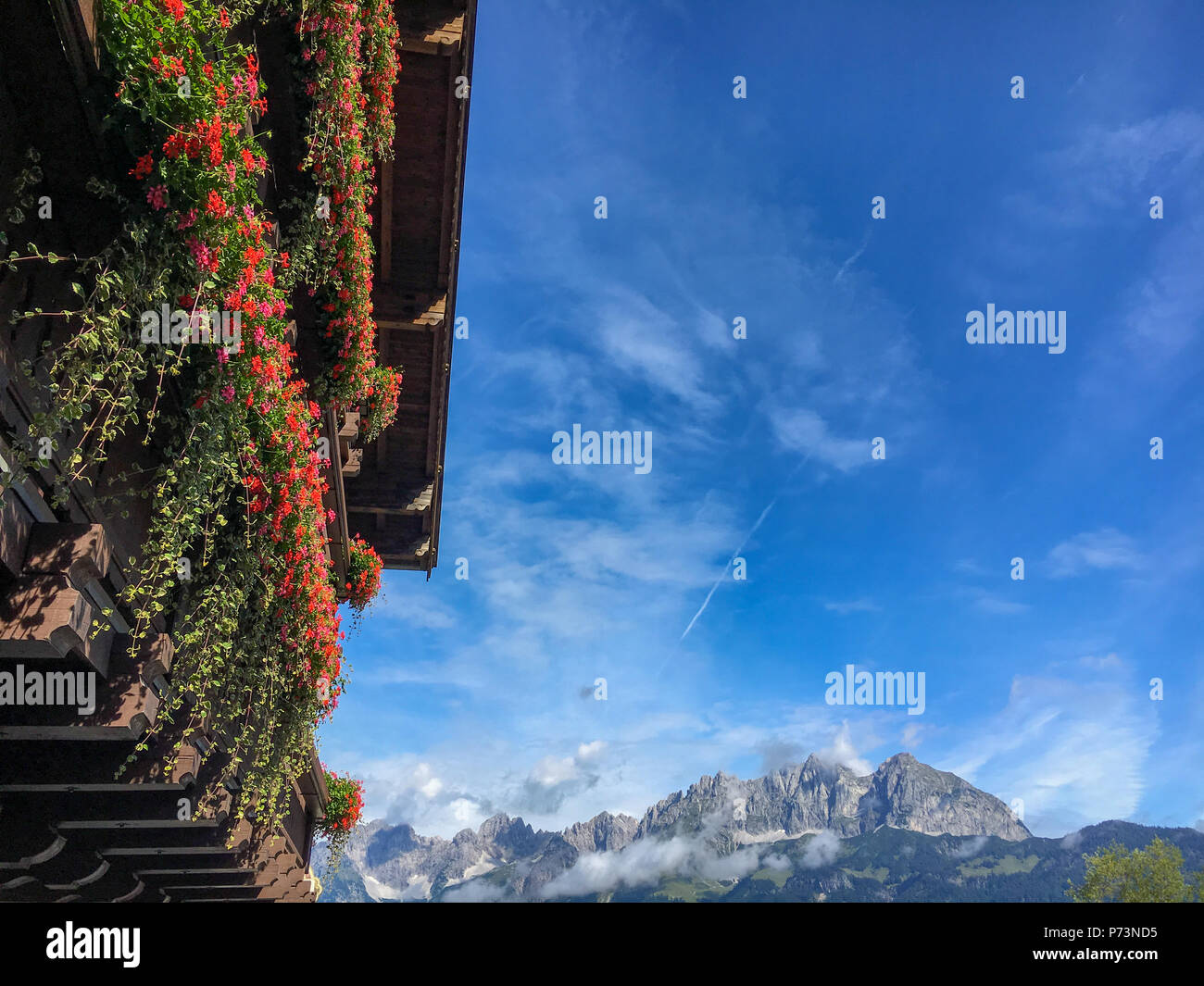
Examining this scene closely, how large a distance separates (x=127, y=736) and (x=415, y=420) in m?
9.70

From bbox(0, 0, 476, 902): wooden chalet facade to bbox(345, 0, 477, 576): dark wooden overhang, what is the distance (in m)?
0.03

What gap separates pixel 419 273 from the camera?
11.8m

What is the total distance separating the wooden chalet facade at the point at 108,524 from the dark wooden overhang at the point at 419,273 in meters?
0.03

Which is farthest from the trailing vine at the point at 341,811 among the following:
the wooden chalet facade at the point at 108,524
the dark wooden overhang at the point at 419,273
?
the dark wooden overhang at the point at 419,273

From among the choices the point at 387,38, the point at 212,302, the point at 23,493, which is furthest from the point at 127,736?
the point at 387,38

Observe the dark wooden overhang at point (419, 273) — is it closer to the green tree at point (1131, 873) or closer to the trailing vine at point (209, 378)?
the trailing vine at point (209, 378)

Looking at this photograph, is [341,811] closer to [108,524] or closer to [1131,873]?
[108,524]

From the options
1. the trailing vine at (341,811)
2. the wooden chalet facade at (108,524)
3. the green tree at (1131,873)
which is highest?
the wooden chalet facade at (108,524)

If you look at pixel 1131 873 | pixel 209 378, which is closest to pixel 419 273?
pixel 209 378

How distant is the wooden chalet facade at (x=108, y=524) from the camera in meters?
3.78

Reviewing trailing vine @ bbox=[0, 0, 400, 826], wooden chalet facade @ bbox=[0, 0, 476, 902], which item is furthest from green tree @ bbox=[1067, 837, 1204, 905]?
trailing vine @ bbox=[0, 0, 400, 826]

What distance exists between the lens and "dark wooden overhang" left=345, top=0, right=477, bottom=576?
373 inches
